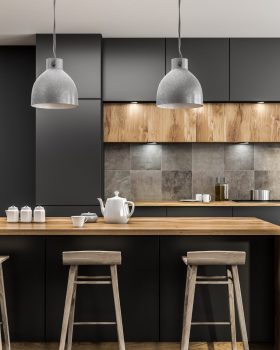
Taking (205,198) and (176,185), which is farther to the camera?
(176,185)

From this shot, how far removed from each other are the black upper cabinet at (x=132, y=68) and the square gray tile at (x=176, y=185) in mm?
1030

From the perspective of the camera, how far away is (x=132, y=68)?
546 cm

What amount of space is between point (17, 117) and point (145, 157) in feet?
5.23

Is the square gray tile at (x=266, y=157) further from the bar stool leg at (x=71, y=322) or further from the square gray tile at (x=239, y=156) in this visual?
the bar stool leg at (x=71, y=322)

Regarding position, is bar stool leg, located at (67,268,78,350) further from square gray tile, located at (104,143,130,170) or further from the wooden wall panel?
square gray tile, located at (104,143,130,170)

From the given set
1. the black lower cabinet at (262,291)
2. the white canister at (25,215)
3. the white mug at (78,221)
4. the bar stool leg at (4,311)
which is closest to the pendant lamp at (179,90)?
the white mug at (78,221)

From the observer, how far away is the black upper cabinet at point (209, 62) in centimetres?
543

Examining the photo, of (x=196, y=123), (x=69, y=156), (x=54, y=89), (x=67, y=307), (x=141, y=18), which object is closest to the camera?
(x=67, y=307)

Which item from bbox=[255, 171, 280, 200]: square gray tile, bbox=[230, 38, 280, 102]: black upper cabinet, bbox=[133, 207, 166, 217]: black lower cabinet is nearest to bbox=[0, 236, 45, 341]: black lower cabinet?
bbox=[133, 207, 166, 217]: black lower cabinet

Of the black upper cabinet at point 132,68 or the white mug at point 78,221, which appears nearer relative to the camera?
the white mug at point 78,221

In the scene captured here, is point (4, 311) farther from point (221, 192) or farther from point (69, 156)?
point (221, 192)

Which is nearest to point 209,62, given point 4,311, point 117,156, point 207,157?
point 207,157

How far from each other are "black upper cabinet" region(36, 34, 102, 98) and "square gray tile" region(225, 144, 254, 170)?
180 cm

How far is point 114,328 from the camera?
3.47 metres
